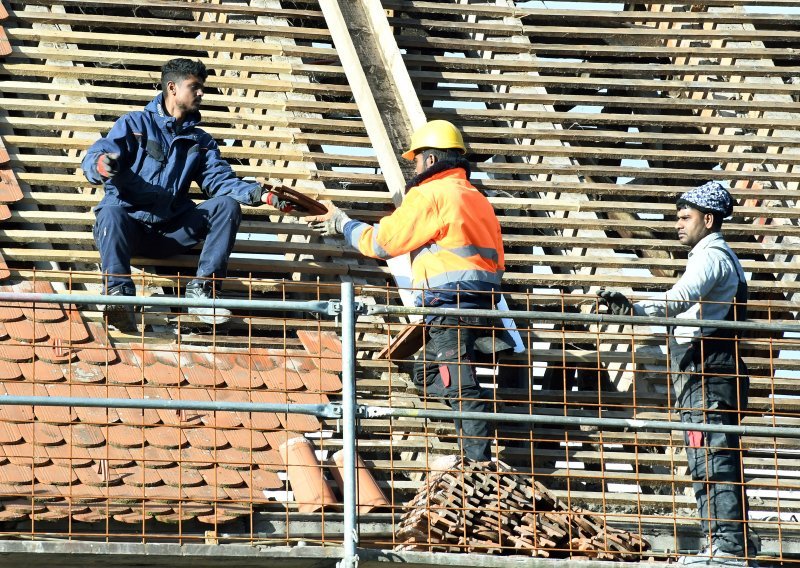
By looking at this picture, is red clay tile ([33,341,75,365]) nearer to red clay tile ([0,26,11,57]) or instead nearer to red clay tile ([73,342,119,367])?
red clay tile ([73,342,119,367])

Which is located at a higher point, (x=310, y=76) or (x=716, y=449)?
(x=310, y=76)

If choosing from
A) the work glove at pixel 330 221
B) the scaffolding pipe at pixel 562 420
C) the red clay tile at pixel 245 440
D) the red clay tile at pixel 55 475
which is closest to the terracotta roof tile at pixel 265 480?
the red clay tile at pixel 245 440

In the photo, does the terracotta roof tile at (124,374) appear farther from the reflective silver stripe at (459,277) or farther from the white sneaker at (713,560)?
the white sneaker at (713,560)

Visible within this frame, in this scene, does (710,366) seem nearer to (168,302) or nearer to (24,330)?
(168,302)

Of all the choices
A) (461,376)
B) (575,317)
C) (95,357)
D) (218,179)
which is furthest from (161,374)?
(575,317)

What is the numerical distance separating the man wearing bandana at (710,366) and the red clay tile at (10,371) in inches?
121

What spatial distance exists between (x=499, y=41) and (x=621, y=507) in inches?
177

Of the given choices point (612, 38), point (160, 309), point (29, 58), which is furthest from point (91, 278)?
point (612, 38)

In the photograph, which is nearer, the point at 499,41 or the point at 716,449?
the point at 716,449

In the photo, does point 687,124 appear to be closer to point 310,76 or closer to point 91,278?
point 310,76

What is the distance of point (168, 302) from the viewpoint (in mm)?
7582

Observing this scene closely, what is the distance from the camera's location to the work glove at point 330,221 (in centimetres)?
987

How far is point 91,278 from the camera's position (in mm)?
10039

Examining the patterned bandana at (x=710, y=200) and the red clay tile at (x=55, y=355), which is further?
the patterned bandana at (x=710, y=200)
